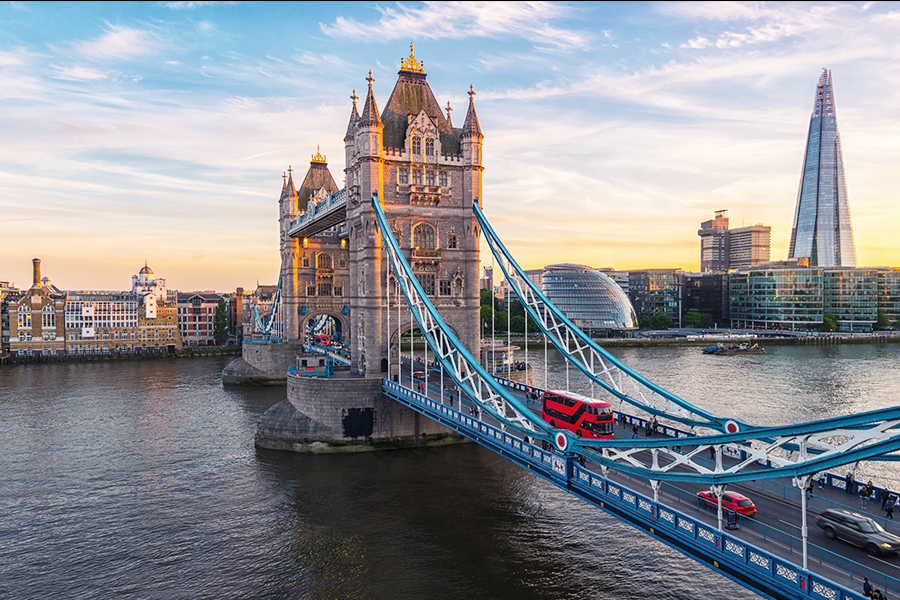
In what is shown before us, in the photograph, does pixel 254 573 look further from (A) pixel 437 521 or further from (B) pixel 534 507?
(B) pixel 534 507

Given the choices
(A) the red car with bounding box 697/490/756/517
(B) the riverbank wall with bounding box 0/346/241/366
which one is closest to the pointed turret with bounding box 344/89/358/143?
(A) the red car with bounding box 697/490/756/517

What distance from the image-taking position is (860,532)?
63.3 feet

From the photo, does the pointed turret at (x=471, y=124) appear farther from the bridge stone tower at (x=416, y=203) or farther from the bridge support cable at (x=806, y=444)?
the bridge support cable at (x=806, y=444)

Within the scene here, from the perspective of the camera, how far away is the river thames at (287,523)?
91.9 ft

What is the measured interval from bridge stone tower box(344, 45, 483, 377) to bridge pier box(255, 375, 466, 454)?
12.2ft

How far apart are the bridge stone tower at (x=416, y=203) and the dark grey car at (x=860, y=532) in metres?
34.5

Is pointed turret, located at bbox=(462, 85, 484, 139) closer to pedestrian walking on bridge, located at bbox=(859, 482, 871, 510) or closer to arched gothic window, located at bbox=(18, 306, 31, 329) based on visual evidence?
pedestrian walking on bridge, located at bbox=(859, 482, 871, 510)

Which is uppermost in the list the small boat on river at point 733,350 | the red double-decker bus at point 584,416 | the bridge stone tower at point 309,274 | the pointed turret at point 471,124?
the pointed turret at point 471,124

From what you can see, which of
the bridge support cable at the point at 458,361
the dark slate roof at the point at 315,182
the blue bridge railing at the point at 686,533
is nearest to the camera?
the blue bridge railing at the point at 686,533

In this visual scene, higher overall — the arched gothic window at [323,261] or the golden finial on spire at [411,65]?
the golden finial on spire at [411,65]

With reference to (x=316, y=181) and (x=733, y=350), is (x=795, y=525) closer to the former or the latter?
(x=316, y=181)

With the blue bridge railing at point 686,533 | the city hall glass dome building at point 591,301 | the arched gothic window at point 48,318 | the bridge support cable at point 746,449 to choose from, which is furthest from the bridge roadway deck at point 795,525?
the city hall glass dome building at point 591,301

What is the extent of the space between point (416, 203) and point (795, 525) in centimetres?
3869

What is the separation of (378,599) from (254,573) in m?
6.92
